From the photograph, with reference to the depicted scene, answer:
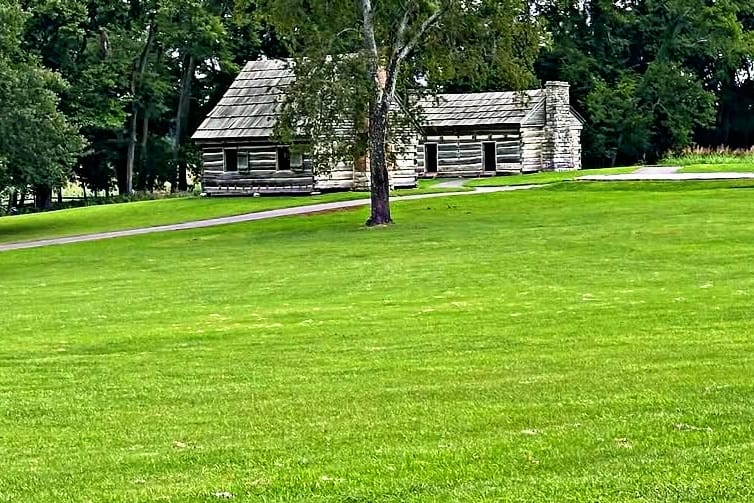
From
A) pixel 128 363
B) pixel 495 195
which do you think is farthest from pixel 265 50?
pixel 128 363

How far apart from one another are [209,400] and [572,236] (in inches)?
669

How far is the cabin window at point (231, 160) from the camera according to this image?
163 ft

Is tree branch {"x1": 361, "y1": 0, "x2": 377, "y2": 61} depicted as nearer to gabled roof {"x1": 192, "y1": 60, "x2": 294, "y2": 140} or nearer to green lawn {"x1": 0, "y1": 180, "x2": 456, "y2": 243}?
green lawn {"x1": 0, "y1": 180, "x2": 456, "y2": 243}

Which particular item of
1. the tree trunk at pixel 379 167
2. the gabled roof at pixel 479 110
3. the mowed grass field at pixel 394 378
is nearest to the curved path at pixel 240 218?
the tree trunk at pixel 379 167

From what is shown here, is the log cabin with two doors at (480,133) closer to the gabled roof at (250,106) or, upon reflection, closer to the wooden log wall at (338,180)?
the gabled roof at (250,106)

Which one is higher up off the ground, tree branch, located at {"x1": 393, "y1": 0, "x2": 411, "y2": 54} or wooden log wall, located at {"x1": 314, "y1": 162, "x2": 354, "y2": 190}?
tree branch, located at {"x1": 393, "y1": 0, "x2": 411, "y2": 54}

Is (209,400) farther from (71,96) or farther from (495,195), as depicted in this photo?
(71,96)

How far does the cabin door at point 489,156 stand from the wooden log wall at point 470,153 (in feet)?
0.62

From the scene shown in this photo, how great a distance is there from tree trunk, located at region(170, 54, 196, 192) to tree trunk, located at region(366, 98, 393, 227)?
131 ft

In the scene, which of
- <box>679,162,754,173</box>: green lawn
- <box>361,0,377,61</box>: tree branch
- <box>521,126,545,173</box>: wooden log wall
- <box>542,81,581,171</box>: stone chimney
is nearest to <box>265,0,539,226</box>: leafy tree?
<box>361,0,377,61</box>: tree branch

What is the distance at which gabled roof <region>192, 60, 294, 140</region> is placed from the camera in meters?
48.3

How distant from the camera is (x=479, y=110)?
6122 cm

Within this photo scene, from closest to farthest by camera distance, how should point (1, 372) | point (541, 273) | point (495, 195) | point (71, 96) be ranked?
point (1, 372) < point (541, 273) < point (495, 195) < point (71, 96)

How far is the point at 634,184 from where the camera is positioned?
131 feet
